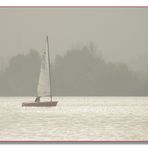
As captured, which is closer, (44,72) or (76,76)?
(44,72)

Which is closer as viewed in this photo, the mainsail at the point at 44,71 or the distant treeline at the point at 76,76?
the mainsail at the point at 44,71

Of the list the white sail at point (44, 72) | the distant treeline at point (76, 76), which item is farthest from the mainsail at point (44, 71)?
the distant treeline at point (76, 76)

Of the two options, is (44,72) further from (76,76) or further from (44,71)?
(76,76)

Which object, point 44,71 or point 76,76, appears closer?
point 44,71

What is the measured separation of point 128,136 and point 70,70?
1604 mm

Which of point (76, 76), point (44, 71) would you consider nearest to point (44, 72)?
point (44, 71)

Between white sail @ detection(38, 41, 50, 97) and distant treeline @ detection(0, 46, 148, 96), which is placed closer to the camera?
white sail @ detection(38, 41, 50, 97)

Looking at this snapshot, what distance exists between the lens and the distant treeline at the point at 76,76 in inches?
304

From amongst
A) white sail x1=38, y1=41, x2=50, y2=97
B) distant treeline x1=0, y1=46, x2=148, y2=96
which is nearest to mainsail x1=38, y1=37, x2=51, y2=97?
white sail x1=38, y1=41, x2=50, y2=97

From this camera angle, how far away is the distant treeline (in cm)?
771

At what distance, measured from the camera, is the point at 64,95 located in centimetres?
796

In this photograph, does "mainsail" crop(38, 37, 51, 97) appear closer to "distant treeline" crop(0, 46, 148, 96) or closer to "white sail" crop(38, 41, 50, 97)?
"white sail" crop(38, 41, 50, 97)

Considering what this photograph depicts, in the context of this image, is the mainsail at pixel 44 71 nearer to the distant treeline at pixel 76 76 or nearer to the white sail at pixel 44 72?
the white sail at pixel 44 72

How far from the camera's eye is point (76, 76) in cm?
791
